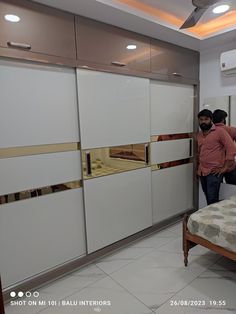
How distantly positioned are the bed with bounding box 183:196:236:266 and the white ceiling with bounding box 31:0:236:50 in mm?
2008

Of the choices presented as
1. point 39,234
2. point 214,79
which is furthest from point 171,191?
point 39,234

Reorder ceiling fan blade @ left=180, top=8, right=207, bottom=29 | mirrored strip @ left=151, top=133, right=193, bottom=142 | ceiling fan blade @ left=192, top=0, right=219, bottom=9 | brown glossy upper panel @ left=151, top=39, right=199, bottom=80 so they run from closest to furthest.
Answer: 1. ceiling fan blade @ left=192, top=0, right=219, bottom=9
2. ceiling fan blade @ left=180, top=8, right=207, bottom=29
3. brown glossy upper panel @ left=151, top=39, right=199, bottom=80
4. mirrored strip @ left=151, top=133, right=193, bottom=142

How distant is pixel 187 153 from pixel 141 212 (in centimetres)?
118

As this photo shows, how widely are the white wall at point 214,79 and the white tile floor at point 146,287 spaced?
1359mm

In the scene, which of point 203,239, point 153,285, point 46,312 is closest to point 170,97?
point 203,239

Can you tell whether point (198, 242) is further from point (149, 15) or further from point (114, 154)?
point (149, 15)

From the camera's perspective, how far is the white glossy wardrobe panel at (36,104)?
1828 mm

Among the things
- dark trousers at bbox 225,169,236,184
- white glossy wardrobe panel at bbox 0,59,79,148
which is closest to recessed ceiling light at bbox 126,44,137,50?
white glossy wardrobe panel at bbox 0,59,79,148

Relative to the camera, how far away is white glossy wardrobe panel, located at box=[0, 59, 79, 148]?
1.83 metres

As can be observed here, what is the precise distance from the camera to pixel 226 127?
10.1ft

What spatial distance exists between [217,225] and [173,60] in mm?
2139

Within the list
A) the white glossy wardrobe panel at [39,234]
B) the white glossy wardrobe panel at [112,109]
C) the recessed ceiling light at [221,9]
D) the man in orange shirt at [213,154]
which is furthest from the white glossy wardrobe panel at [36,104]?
the man in orange shirt at [213,154]

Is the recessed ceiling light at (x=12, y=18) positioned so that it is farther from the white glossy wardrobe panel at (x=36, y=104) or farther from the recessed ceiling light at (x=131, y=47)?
the recessed ceiling light at (x=131, y=47)

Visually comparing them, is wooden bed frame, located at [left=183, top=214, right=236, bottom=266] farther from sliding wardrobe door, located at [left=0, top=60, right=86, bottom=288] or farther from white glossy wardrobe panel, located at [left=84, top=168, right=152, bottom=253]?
sliding wardrobe door, located at [left=0, top=60, right=86, bottom=288]
